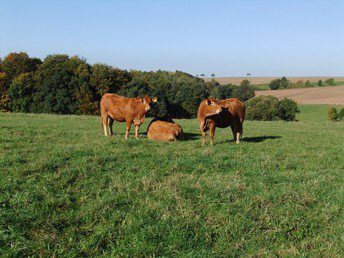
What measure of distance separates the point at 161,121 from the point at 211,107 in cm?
342

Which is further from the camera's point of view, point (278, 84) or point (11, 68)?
point (278, 84)

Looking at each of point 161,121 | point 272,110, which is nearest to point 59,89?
point 272,110

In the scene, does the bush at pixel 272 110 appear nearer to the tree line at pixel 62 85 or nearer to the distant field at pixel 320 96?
the tree line at pixel 62 85

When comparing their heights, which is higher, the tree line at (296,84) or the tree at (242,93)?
the tree line at (296,84)

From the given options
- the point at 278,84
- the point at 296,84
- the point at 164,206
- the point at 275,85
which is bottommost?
the point at 164,206

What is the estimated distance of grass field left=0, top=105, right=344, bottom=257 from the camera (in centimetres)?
486

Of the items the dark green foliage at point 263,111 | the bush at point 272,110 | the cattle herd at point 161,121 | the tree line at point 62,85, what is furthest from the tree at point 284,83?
the cattle herd at point 161,121

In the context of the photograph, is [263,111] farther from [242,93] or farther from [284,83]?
[284,83]

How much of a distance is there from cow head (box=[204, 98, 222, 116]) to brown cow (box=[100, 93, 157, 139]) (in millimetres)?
2534

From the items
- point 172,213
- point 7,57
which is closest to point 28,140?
point 172,213

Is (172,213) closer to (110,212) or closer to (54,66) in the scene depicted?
(110,212)

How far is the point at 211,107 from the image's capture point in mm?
12266

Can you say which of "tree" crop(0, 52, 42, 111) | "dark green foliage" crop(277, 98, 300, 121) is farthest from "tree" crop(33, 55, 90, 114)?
"dark green foliage" crop(277, 98, 300, 121)

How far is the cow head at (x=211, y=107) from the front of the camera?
39.6 ft
